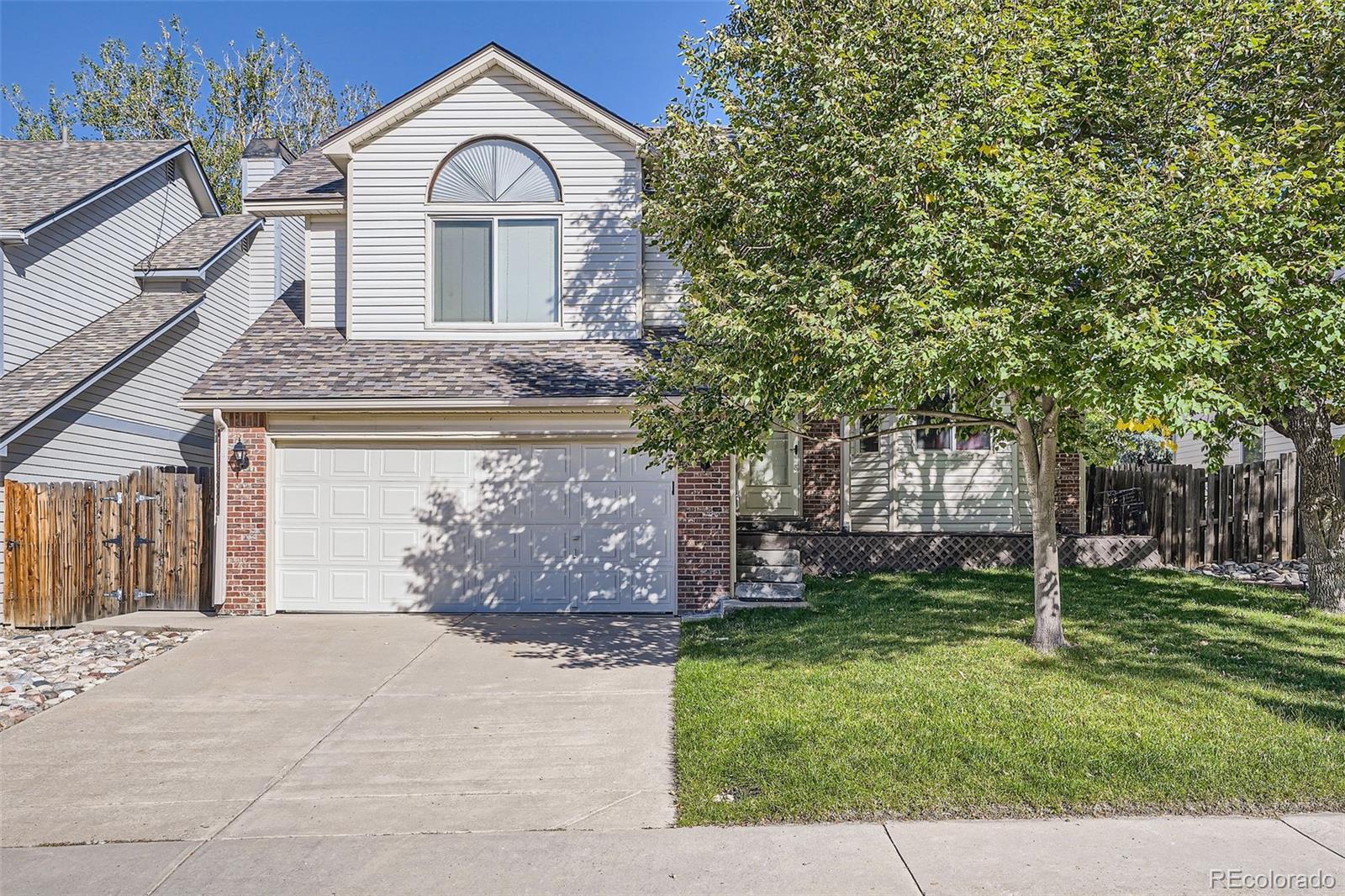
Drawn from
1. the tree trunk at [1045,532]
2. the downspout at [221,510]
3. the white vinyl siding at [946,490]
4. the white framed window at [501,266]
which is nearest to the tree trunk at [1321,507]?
the tree trunk at [1045,532]

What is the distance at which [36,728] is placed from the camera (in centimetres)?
681

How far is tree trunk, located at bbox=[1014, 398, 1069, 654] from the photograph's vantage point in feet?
26.4

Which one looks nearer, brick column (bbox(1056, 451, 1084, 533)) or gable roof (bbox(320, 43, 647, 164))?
gable roof (bbox(320, 43, 647, 164))

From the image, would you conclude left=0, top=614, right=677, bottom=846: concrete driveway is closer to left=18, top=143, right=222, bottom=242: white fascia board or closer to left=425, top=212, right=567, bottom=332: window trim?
left=425, top=212, right=567, bottom=332: window trim

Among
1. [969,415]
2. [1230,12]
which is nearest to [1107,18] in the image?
[1230,12]

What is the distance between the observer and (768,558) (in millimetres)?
11430

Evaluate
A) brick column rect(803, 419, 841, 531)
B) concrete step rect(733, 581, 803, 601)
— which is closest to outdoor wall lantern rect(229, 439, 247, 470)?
concrete step rect(733, 581, 803, 601)

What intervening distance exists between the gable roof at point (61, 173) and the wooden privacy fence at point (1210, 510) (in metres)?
16.7

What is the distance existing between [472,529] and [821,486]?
21.5ft

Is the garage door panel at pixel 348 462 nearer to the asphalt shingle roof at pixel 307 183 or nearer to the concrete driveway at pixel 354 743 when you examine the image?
the concrete driveway at pixel 354 743

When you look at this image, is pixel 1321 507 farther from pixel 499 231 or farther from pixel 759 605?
pixel 499 231

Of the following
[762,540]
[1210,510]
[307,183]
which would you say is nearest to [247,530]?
[307,183]

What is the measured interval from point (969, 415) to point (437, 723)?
549 cm

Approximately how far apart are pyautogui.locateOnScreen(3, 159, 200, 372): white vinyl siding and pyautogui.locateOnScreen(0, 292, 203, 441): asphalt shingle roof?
21 centimetres
